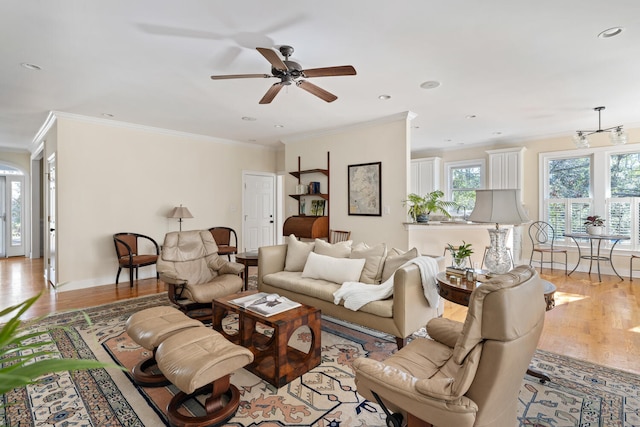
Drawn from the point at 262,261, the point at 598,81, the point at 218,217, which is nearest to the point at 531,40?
the point at 598,81

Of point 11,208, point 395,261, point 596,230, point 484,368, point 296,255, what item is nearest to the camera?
point 484,368

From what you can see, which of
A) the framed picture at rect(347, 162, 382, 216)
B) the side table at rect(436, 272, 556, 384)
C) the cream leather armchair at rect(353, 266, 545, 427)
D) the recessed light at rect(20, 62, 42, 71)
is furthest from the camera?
the framed picture at rect(347, 162, 382, 216)

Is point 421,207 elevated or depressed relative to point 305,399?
elevated

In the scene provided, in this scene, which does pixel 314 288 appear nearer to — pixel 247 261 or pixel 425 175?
pixel 247 261

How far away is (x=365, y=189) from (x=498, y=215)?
298 cm

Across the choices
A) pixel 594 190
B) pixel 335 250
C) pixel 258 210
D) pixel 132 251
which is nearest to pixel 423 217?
pixel 335 250

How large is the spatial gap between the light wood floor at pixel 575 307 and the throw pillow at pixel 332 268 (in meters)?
1.31

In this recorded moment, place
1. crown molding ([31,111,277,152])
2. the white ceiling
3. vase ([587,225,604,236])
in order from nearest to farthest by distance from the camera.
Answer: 1. the white ceiling
2. crown molding ([31,111,277,152])
3. vase ([587,225,604,236])

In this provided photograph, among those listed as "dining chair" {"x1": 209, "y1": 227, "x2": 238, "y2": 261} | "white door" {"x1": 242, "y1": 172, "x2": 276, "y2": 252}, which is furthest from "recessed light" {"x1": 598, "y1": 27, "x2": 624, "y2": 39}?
"white door" {"x1": 242, "y1": 172, "x2": 276, "y2": 252}

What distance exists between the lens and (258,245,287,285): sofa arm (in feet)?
13.0

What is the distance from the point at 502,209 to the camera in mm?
2408

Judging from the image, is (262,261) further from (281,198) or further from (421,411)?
(281,198)

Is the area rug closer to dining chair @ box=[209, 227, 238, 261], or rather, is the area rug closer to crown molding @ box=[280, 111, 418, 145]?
crown molding @ box=[280, 111, 418, 145]

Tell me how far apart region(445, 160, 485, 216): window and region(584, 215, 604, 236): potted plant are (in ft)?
6.68
